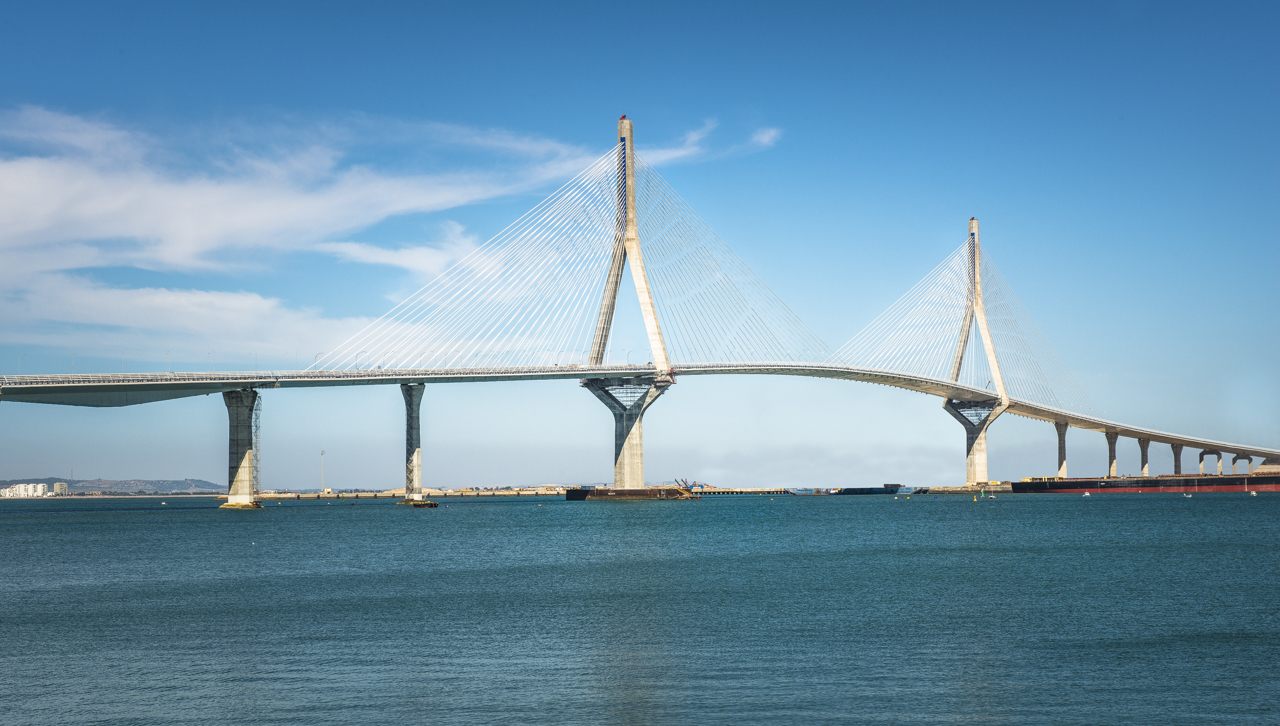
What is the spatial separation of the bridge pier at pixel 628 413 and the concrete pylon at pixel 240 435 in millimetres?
31093

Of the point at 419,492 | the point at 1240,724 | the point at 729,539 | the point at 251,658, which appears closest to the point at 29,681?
the point at 251,658

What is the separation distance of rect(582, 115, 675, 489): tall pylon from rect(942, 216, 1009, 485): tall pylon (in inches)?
1820

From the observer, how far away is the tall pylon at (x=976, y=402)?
420 feet

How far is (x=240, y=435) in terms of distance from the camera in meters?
89.4

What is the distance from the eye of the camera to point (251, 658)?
22906mm

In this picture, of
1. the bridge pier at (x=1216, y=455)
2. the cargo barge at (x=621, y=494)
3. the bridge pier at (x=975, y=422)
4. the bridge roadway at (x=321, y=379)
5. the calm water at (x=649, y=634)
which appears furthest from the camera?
the bridge pier at (x=1216, y=455)

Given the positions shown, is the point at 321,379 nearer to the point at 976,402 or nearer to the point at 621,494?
the point at 621,494

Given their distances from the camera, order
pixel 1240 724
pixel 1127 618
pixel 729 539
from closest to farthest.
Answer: pixel 1240 724 < pixel 1127 618 < pixel 729 539

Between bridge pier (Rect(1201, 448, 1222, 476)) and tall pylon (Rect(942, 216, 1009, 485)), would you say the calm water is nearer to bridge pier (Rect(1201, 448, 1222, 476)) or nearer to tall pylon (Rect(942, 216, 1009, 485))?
tall pylon (Rect(942, 216, 1009, 485))

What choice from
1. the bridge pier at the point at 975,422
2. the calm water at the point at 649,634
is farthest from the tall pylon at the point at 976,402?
the calm water at the point at 649,634

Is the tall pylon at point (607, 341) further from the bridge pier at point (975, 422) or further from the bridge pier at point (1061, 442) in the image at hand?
the bridge pier at point (1061, 442)

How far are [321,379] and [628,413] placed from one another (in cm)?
2935

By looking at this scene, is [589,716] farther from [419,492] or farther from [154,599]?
[419,492]

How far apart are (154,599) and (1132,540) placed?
47.5 metres
